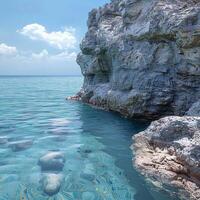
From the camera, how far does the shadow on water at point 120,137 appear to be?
894cm

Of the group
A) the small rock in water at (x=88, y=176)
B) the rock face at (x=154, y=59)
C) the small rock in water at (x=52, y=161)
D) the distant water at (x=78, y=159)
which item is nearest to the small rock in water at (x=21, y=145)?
the distant water at (x=78, y=159)

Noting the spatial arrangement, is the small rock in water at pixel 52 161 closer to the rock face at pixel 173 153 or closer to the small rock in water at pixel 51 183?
the small rock in water at pixel 51 183

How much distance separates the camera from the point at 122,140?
15375 mm

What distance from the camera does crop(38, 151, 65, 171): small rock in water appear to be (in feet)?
36.0

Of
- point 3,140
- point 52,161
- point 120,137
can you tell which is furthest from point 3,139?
point 120,137

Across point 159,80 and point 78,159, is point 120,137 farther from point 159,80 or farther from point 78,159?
point 159,80

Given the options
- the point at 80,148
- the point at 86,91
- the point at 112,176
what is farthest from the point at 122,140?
the point at 86,91

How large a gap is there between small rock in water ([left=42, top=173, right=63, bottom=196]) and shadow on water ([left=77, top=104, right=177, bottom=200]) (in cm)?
247

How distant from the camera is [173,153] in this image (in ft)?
31.0

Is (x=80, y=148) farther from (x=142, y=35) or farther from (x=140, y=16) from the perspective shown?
(x=140, y=16)

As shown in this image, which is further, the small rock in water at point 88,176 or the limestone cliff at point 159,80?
the small rock in water at point 88,176

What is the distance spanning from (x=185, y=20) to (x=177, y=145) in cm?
933

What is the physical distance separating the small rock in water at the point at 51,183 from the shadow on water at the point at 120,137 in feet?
8.11

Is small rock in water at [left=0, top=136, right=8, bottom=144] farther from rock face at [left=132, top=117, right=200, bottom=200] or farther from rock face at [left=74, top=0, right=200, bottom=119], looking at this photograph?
rock face at [left=74, top=0, right=200, bottom=119]
